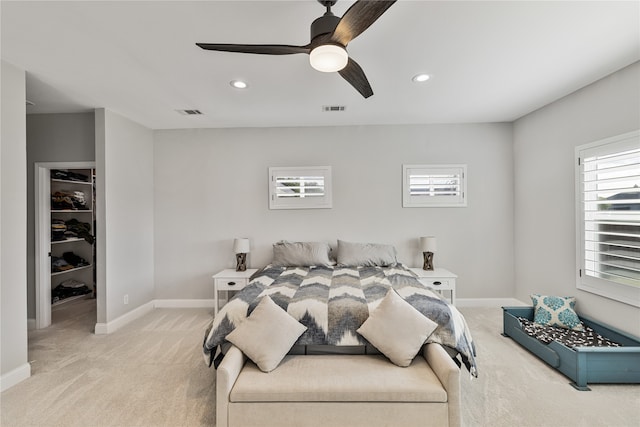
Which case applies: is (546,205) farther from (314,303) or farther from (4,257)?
(4,257)

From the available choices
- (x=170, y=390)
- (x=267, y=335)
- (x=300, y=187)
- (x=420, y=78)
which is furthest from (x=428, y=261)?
(x=170, y=390)

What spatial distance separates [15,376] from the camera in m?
2.33

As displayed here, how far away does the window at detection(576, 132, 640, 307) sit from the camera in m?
2.44

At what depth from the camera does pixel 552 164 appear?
335cm

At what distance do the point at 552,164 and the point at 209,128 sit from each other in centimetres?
453

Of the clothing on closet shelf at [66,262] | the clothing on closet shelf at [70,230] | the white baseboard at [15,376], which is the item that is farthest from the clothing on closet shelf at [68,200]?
the white baseboard at [15,376]

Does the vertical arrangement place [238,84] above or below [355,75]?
above

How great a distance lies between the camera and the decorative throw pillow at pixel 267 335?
6.13 feet

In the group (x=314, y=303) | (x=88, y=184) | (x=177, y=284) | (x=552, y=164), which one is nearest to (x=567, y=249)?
(x=552, y=164)

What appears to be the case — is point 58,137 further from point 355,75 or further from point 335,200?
point 355,75

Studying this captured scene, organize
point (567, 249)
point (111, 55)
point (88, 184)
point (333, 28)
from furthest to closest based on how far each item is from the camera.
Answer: point (88, 184) → point (567, 249) → point (111, 55) → point (333, 28)

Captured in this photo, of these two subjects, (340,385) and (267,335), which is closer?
(340,385)

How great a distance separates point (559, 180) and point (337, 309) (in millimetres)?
3047

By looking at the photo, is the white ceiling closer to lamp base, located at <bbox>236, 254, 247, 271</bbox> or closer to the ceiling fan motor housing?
the ceiling fan motor housing
